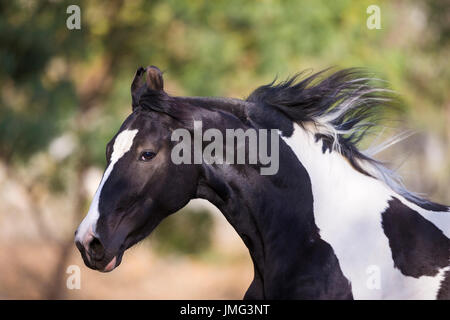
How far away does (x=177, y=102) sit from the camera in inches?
151

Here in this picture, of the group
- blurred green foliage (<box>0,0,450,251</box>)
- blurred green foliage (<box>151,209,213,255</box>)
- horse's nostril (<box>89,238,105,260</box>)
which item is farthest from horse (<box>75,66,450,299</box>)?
blurred green foliage (<box>151,209,213,255</box>)

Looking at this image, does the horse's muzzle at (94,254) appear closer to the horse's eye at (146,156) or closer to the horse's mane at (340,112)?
the horse's eye at (146,156)

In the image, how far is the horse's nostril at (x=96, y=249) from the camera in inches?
139

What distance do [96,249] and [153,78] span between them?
3.35 ft

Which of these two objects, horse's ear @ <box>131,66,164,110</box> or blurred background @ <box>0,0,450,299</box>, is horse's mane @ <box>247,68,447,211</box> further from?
blurred background @ <box>0,0,450,299</box>

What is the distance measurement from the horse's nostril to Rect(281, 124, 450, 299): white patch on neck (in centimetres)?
119

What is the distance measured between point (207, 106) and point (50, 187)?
9.85m

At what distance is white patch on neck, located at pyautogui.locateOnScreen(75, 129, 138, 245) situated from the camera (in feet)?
11.5

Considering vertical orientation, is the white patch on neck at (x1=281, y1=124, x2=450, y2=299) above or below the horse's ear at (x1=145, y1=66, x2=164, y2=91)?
below

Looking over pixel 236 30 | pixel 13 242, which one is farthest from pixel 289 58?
pixel 13 242

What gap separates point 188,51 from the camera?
1347cm

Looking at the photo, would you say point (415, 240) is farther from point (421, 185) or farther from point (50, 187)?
point (421, 185)

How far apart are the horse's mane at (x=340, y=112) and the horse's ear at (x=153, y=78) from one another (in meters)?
0.60
